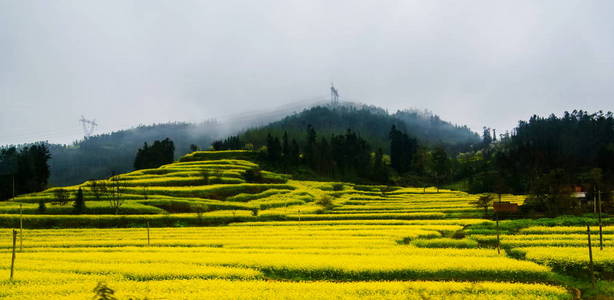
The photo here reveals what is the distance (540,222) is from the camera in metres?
43.3

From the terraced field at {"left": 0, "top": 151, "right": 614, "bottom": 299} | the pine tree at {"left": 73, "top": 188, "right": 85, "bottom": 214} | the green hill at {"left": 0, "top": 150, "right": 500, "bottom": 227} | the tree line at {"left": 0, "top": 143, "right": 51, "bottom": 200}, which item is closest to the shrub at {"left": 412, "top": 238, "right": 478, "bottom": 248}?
the terraced field at {"left": 0, "top": 151, "right": 614, "bottom": 299}

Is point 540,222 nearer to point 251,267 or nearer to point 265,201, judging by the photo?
point 251,267

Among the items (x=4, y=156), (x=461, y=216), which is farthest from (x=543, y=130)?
(x=4, y=156)

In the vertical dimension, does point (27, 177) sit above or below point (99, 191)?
above

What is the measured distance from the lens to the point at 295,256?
27766 millimetres

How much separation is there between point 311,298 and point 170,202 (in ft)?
168

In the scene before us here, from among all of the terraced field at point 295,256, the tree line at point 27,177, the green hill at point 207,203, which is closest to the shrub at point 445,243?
the terraced field at point 295,256

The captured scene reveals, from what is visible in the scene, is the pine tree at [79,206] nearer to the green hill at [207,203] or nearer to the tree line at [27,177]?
the green hill at [207,203]

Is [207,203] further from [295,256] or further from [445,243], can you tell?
[445,243]

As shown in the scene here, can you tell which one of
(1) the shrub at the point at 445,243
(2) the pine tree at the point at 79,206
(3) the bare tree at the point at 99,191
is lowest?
(1) the shrub at the point at 445,243

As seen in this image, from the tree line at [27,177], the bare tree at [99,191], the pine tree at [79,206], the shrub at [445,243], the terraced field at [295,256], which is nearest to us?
the terraced field at [295,256]

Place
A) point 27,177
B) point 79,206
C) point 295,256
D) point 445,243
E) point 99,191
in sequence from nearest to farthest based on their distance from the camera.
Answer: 1. point 295,256
2. point 445,243
3. point 79,206
4. point 99,191
5. point 27,177

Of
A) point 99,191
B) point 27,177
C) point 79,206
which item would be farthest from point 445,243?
point 27,177

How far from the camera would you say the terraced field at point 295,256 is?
1970 cm
